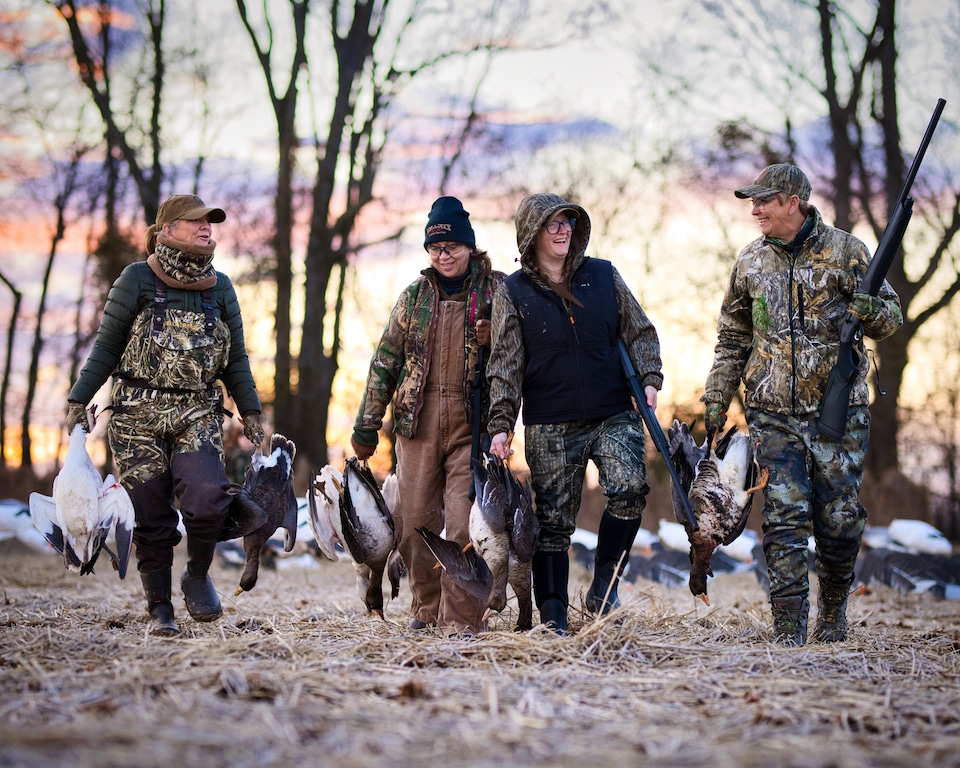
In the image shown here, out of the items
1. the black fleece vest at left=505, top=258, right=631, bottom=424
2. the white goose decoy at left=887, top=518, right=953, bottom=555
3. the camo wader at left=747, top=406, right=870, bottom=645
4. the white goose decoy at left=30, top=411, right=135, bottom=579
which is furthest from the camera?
the white goose decoy at left=887, top=518, right=953, bottom=555

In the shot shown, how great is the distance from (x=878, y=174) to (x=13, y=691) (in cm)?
1537

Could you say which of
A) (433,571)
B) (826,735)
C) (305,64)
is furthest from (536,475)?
(305,64)

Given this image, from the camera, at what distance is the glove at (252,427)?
5.80m

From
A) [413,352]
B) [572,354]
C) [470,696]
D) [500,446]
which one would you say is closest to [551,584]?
[500,446]

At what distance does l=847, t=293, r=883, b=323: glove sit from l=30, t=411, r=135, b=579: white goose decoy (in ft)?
13.1

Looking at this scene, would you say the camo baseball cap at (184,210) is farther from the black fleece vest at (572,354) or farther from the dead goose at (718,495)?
the dead goose at (718,495)

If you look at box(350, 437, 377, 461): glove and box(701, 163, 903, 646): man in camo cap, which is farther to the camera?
box(350, 437, 377, 461): glove

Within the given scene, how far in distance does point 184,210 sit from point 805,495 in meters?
3.76

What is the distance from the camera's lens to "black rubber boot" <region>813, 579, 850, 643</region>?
216 inches

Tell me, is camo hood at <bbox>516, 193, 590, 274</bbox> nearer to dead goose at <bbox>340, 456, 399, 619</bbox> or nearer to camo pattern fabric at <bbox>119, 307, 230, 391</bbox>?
dead goose at <bbox>340, 456, 399, 619</bbox>

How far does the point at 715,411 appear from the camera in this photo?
565cm

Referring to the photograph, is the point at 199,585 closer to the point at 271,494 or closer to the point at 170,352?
the point at 271,494

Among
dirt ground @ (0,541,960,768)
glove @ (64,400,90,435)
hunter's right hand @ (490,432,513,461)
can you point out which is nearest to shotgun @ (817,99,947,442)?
dirt ground @ (0,541,960,768)

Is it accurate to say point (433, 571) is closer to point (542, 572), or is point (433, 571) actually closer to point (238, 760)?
point (542, 572)
